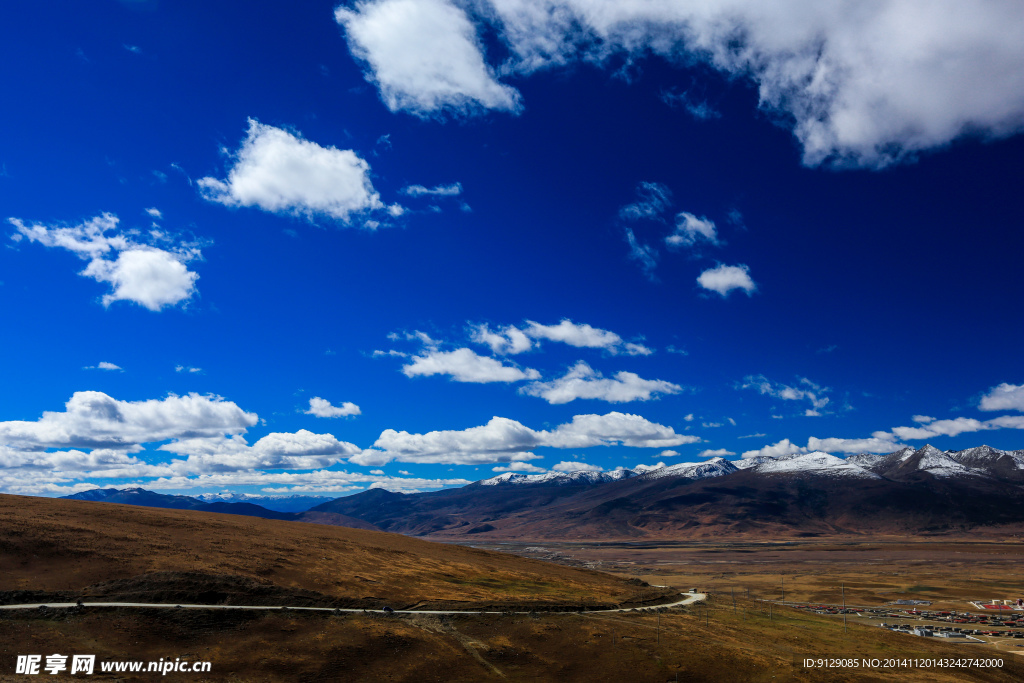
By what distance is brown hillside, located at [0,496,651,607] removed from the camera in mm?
59312

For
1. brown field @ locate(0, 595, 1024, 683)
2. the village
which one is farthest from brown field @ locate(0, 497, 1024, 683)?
the village

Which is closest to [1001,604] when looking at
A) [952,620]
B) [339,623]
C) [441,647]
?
[952,620]

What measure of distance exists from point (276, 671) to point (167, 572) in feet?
81.4

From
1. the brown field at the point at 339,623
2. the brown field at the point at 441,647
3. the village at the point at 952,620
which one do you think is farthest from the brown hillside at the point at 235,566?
the village at the point at 952,620

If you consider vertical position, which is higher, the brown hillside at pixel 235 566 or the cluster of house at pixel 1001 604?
the brown hillside at pixel 235 566

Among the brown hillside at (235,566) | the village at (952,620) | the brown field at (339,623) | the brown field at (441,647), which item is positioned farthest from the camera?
the village at (952,620)

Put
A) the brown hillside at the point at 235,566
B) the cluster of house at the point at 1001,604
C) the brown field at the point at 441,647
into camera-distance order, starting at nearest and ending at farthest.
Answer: the brown field at the point at 441,647 → the brown hillside at the point at 235,566 → the cluster of house at the point at 1001,604

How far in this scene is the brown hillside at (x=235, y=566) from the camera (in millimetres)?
59312

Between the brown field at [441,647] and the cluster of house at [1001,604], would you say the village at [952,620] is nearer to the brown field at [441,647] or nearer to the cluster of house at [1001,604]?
the cluster of house at [1001,604]

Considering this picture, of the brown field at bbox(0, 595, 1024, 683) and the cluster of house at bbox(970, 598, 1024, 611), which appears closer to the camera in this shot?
the brown field at bbox(0, 595, 1024, 683)

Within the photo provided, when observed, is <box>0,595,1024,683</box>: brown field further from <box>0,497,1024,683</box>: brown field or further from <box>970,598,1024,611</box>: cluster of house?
<box>970,598,1024,611</box>: cluster of house

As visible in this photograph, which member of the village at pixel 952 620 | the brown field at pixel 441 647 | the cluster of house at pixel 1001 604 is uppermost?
the brown field at pixel 441 647

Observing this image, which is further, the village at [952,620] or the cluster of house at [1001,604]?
the cluster of house at [1001,604]

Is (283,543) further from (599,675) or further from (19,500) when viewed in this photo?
(599,675)
